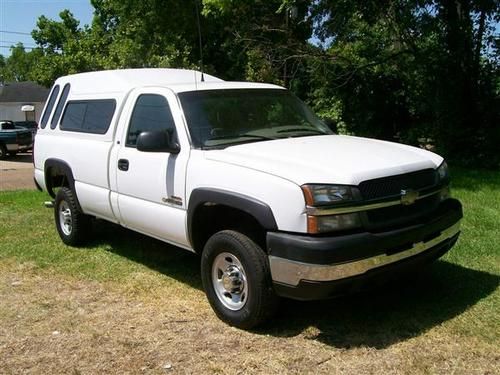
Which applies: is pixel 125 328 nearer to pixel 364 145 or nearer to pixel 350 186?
pixel 350 186

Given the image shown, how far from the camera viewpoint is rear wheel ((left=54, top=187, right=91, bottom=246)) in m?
6.73

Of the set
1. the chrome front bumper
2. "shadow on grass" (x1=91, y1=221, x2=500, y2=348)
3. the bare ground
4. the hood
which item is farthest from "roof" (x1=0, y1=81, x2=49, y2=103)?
the chrome front bumper

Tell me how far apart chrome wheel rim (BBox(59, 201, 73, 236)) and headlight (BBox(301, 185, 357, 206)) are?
382cm

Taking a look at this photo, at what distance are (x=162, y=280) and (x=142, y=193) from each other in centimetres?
95

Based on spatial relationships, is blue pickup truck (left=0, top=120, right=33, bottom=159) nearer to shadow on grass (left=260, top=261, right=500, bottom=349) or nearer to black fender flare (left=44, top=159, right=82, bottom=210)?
black fender flare (left=44, top=159, right=82, bottom=210)

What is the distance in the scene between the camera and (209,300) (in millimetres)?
4746

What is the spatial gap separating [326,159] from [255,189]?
1.86ft

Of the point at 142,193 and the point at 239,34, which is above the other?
the point at 239,34

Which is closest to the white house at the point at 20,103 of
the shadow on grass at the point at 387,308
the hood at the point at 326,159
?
the hood at the point at 326,159

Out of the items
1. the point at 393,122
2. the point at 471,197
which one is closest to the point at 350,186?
the point at 471,197

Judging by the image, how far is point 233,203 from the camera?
431 cm

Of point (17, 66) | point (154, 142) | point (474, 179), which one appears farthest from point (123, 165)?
point (17, 66)

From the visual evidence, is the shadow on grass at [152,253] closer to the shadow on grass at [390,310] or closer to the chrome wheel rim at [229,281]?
the chrome wheel rim at [229,281]

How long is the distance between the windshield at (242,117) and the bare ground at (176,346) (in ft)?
4.74
